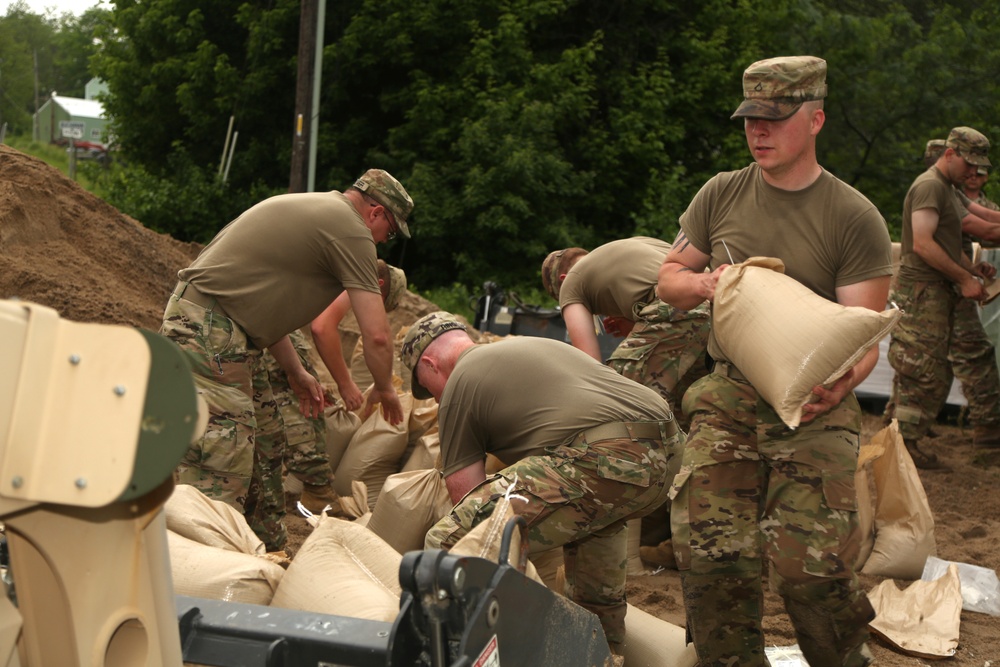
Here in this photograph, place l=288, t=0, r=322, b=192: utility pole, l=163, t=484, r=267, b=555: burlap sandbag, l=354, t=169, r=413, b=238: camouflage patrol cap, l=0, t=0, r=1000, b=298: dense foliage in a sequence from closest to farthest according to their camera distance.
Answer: l=163, t=484, r=267, b=555: burlap sandbag
l=354, t=169, r=413, b=238: camouflage patrol cap
l=288, t=0, r=322, b=192: utility pole
l=0, t=0, r=1000, b=298: dense foliage

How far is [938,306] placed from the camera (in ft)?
22.5

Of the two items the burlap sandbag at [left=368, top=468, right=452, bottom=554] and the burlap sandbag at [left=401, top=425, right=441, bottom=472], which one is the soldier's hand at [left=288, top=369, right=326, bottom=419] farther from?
the burlap sandbag at [left=368, top=468, right=452, bottom=554]

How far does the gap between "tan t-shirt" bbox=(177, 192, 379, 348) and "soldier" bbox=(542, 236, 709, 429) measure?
1009 millimetres

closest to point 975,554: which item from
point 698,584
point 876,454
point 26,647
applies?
point 876,454

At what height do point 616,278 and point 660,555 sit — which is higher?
point 616,278

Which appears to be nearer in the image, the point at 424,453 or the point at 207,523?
the point at 207,523

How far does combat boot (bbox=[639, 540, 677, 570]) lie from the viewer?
196 inches

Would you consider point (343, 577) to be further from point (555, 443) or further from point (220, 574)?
point (555, 443)

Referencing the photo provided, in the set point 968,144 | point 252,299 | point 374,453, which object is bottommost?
point 374,453

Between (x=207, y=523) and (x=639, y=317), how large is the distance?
2.45m

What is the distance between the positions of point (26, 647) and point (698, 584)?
2220 millimetres

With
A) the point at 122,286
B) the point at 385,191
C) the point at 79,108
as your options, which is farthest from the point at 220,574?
the point at 79,108

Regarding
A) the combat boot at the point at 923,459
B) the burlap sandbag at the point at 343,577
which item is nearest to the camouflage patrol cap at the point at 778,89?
the burlap sandbag at the point at 343,577

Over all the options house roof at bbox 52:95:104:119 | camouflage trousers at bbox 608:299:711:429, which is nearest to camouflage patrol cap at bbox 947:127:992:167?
camouflage trousers at bbox 608:299:711:429
